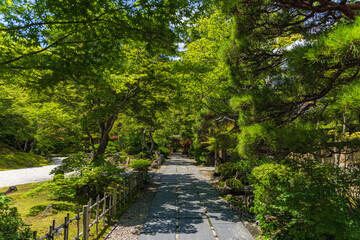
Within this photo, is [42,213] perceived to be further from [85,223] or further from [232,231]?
[232,231]

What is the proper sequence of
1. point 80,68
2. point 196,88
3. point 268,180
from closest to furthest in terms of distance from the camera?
point 80,68 → point 268,180 → point 196,88

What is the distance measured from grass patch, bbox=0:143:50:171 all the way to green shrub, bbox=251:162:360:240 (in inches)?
736

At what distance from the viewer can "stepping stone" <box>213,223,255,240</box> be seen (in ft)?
16.7

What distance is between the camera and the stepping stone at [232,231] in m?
5.10

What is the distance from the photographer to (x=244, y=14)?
4453 millimetres

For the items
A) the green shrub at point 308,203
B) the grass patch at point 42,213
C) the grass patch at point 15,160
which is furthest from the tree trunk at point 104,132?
the grass patch at point 15,160

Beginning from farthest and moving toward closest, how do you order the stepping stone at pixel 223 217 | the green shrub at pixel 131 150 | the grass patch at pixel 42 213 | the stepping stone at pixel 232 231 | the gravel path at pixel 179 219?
the green shrub at pixel 131 150 → the stepping stone at pixel 223 217 → the grass patch at pixel 42 213 → the gravel path at pixel 179 219 → the stepping stone at pixel 232 231

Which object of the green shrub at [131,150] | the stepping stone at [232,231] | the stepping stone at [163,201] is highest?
the green shrub at [131,150]

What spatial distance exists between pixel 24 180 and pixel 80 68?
10.9 m

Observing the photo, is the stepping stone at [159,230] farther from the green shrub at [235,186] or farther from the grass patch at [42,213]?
the green shrub at [235,186]

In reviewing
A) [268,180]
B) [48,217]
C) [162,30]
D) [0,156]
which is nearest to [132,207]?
[48,217]

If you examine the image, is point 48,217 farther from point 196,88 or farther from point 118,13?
point 196,88

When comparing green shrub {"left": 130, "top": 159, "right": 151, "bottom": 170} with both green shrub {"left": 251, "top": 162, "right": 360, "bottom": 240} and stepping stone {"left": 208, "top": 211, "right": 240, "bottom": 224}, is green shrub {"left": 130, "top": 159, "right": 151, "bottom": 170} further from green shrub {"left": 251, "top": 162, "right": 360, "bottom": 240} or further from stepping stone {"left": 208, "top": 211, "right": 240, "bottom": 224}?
green shrub {"left": 251, "top": 162, "right": 360, "bottom": 240}

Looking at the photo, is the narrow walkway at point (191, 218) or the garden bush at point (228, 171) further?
the garden bush at point (228, 171)
